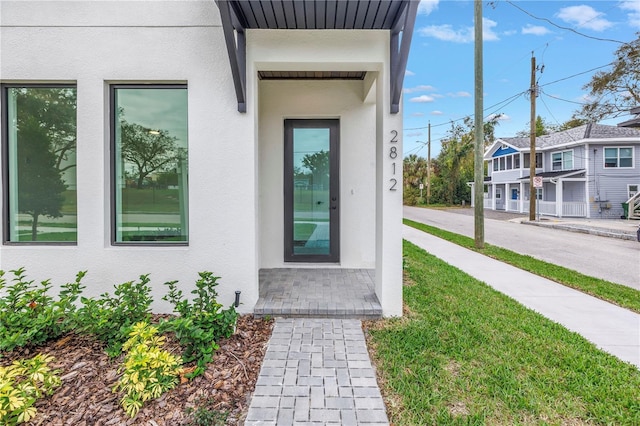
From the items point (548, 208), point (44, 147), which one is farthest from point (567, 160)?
point (44, 147)

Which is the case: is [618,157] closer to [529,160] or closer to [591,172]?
[591,172]

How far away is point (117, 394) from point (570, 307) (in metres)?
5.11

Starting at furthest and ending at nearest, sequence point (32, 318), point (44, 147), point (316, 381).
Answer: point (44, 147) → point (32, 318) → point (316, 381)

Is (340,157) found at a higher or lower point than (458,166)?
lower

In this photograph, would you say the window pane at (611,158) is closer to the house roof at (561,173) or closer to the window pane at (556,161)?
the house roof at (561,173)

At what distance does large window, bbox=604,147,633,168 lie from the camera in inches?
752

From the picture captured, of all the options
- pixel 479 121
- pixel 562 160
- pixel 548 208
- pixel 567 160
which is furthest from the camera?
pixel 562 160

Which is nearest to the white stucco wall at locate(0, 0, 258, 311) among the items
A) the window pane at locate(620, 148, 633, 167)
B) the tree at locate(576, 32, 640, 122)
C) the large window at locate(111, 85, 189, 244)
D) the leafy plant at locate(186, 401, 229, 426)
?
the large window at locate(111, 85, 189, 244)

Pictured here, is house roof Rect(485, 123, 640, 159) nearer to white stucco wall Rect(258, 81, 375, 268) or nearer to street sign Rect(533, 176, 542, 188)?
street sign Rect(533, 176, 542, 188)

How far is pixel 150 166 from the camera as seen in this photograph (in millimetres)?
3943

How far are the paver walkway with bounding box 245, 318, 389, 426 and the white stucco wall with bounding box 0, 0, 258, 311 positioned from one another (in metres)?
1.14

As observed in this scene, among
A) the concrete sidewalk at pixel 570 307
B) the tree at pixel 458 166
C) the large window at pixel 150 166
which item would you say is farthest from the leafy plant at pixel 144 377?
the tree at pixel 458 166

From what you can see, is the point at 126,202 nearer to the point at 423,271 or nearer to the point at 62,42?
the point at 62,42

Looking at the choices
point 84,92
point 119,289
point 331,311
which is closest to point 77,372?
point 119,289
